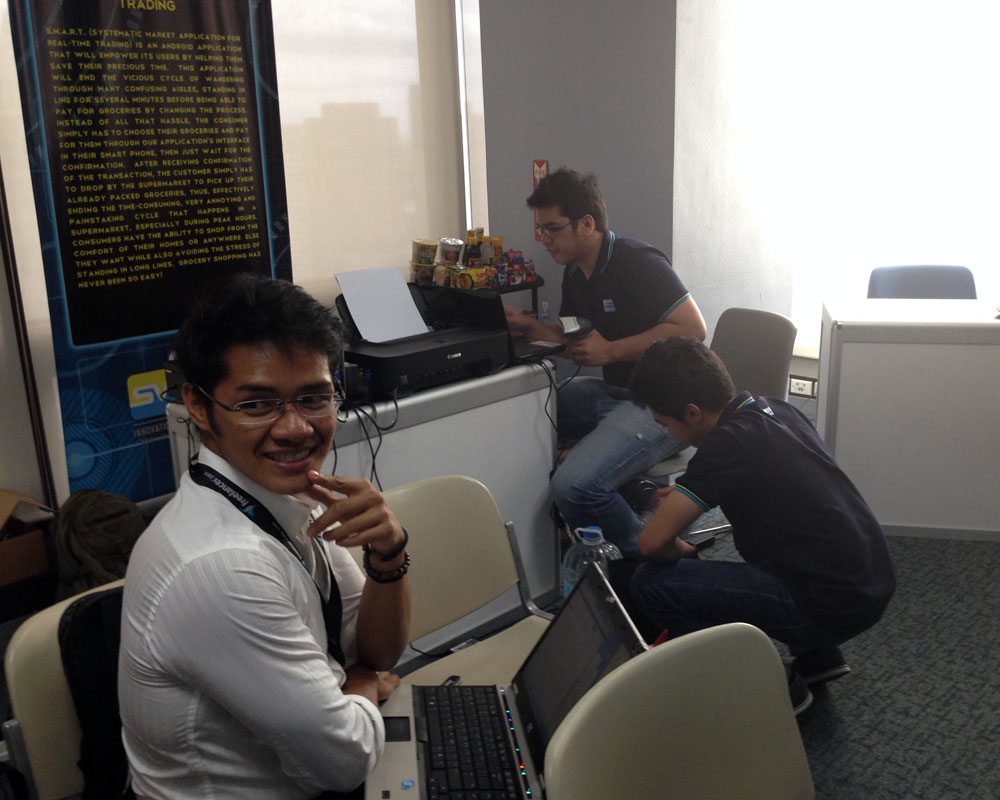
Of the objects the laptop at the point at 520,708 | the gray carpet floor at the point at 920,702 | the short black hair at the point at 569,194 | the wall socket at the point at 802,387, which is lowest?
the gray carpet floor at the point at 920,702

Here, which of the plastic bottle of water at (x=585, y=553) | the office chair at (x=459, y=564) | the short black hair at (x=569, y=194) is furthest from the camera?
the short black hair at (x=569, y=194)

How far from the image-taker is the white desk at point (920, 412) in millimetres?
3016

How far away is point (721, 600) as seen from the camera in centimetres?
211

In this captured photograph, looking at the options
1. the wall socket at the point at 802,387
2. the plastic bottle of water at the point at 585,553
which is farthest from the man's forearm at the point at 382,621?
the wall socket at the point at 802,387

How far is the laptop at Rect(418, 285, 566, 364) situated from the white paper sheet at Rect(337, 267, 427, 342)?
9 centimetres

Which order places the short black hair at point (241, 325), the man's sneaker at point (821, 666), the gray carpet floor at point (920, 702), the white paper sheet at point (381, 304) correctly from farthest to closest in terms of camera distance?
the white paper sheet at point (381, 304) → the man's sneaker at point (821, 666) → the gray carpet floor at point (920, 702) → the short black hair at point (241, 325)

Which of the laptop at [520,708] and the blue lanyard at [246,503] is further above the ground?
the blue lanyard at [246,503]

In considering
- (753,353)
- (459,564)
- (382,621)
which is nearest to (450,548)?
(459,564)

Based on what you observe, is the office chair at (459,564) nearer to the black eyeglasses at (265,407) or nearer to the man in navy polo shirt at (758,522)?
the man in navy polo shirt at (758,522)

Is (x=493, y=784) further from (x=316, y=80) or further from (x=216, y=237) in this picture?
(x=316, y=80)

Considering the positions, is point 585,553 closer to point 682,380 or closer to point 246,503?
point 682,380

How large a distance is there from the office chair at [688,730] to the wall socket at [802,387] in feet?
11.2

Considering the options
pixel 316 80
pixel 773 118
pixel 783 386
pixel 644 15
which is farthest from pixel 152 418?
pixel 773 118

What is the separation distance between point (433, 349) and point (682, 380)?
695 millimetres
